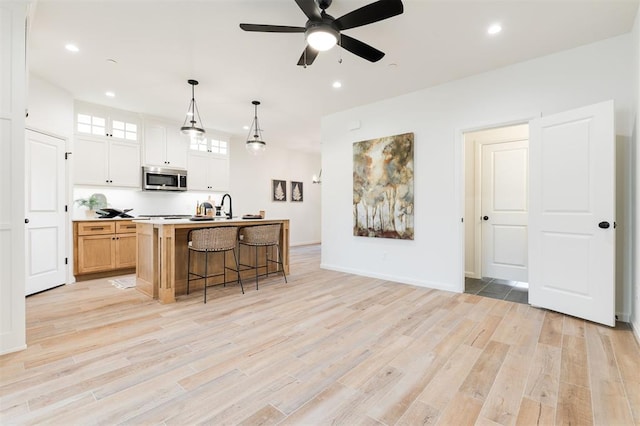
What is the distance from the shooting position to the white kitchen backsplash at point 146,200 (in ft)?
16.4

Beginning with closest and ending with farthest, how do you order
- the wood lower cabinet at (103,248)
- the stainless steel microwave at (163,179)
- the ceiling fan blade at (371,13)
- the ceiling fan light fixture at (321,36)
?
1. the ceiling fan blade at (371,13)
2. the ceiling fan light fixture at (321,36)
3. the wood lower cabinet at (103,248)
4. the stainless steel microwave at (163,179)

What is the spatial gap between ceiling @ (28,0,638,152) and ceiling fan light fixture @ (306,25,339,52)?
0.47 meters

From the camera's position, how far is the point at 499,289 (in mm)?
3965

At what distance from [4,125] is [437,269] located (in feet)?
15.1

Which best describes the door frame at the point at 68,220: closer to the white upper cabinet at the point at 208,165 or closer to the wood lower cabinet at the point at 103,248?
the wood lower cabinet at the point at 103,248

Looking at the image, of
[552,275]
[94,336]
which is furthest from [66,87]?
[552,275]

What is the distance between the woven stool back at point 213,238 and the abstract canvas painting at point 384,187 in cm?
208

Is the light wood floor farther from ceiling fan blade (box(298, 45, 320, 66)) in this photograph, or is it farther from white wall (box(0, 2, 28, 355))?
ceiling fan blade (box(298, 45, 320, 66))

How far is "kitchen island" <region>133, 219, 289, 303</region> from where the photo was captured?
Result: 3.39 m

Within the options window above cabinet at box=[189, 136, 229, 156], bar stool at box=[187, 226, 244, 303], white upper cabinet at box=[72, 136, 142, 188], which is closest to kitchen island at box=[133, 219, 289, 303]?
bar stool at box=[187, 226, 244, 303]

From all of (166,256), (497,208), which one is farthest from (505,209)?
(166,256)

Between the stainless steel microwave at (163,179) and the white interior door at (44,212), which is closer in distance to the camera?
the white interior door at (44,212)

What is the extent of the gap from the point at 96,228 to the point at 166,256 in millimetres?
2103

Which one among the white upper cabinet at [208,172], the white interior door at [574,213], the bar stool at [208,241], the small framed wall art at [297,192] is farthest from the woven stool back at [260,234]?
the small framed wall art at [297,192]
